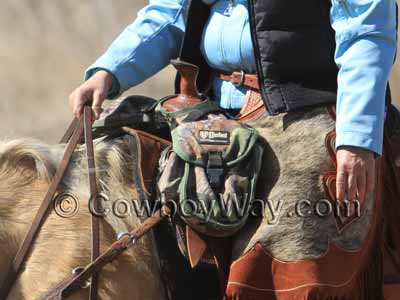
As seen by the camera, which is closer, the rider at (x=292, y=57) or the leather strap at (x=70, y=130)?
the rider at (x=292, y=57)

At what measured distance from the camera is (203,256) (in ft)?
9.89

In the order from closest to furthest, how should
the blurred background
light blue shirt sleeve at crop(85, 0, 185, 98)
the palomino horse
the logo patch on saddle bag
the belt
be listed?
the palomino horse < the logo patch on saddle bag < the belt < light blue shirt sleeve at crop(85, 0, 185, 98) < the blurred background

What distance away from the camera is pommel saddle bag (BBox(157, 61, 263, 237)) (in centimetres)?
292

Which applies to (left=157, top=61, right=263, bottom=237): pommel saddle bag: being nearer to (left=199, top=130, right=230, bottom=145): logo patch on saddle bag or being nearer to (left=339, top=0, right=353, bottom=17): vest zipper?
(left=199, top=130, right=230, bottom=145): logo patch on saddle bag

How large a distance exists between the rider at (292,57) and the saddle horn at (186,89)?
81mm

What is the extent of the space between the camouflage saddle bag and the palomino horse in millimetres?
162

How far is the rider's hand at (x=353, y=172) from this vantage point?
9.27 ft

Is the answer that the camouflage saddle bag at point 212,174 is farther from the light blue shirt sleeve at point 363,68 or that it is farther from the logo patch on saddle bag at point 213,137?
the light blue shirt sleeve at point 363,68

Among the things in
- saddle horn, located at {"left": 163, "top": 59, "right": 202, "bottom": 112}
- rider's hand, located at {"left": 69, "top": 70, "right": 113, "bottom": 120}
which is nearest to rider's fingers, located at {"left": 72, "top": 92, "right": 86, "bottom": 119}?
rider's hand, located at {"left": 69, "top": 70, "right": 113, "bottom": 120}

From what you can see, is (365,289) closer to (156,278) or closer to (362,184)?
(362,184)

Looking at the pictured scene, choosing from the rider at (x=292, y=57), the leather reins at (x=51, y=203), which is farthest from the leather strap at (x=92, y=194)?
the rider at (x=292, y=57)

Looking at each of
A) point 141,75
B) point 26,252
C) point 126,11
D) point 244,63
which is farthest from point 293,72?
point 126,11

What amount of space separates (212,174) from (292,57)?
1.65 ft

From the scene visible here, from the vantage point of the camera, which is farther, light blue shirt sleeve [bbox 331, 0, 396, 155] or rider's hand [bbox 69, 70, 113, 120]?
rider's hand [bbox 69, 70, 113, 120]
